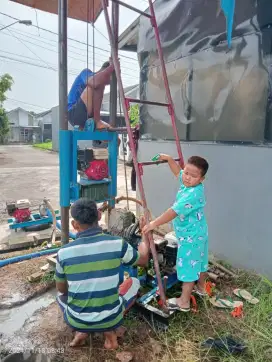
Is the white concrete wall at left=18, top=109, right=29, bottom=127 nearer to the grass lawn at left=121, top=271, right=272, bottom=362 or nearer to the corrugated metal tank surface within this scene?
the corrugated metal tank surface

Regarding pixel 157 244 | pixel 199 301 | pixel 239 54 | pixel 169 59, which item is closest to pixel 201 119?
pixel 239 54

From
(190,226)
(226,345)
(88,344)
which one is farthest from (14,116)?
(226,345)

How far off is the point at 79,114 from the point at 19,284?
6.48ft

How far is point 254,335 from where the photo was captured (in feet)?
7.20


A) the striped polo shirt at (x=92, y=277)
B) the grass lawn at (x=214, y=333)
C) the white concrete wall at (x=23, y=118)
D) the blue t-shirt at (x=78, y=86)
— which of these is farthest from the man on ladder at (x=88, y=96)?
the white concrete wall at (x=23, y=118)

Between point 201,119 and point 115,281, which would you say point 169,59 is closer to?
point 201,119

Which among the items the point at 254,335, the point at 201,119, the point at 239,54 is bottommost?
the point at 254,335

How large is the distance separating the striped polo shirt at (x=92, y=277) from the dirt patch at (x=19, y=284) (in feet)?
3.30

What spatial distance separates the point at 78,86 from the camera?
3152 mm

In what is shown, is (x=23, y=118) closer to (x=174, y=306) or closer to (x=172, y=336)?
(x=174, y=306)

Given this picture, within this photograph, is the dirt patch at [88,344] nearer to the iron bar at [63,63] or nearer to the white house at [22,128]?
the iron bar at [63,63]

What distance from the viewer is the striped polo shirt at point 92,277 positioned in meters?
1.83

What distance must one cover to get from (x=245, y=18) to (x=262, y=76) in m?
0.69

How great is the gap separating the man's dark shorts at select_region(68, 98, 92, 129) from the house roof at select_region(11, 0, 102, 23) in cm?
119
